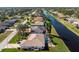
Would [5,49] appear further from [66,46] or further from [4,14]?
[66,46]

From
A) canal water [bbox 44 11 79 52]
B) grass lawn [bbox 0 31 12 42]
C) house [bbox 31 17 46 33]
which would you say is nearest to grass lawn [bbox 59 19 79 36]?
canal water [bbox 44 11 79 52]

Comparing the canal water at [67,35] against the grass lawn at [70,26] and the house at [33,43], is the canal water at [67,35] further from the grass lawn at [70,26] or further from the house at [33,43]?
the house at [33,43]

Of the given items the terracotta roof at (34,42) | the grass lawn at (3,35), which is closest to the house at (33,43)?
the terracotta roof at (34,42)

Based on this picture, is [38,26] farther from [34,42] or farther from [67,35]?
[67,35]

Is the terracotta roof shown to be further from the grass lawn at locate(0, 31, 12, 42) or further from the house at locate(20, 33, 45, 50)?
the grass lawn at locate(0, 31, 12, 42)

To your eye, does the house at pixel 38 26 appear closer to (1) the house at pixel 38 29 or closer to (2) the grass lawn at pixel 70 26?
(1) the house at pixel 38 29

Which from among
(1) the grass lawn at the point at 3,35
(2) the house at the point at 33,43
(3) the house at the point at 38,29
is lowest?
(2) the house at the point at 33,43

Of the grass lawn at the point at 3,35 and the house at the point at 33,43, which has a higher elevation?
the grass lawn at the point at 3,35
